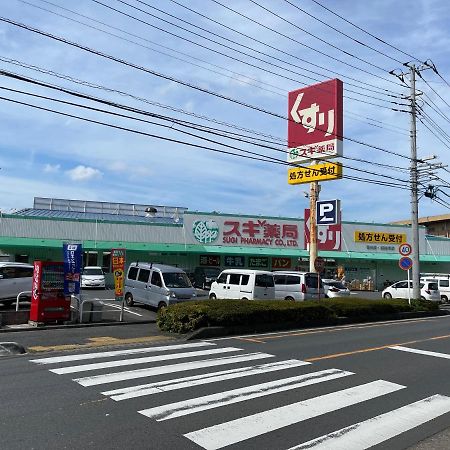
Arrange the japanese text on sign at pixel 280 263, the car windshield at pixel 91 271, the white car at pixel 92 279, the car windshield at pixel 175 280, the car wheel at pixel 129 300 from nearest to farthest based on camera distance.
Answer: the car windshield at pixel 175 280 < the car wheel at pixel 129 300 < the white car at pixel 92 279 < the car windshield at pixel 91 271 < the japanese text on sign at pixel 280 263

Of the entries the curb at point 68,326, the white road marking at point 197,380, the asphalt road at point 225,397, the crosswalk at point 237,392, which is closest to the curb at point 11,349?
the asphalt road at point 225,397

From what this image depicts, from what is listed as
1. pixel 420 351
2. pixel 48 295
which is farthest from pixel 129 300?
pixel 420 351

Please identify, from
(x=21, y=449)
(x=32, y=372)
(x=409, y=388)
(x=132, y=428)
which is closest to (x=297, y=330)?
(x=409, y=388)

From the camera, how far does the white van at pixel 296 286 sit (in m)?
24.5

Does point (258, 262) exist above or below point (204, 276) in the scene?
above

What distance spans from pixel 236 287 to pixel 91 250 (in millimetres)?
17885

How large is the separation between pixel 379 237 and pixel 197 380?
42.3 m

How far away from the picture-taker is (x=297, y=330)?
16.5m

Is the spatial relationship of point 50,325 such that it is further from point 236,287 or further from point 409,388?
point 409,388

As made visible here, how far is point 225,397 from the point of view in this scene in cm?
740

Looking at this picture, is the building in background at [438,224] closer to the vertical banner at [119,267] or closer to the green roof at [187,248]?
the green roof at [187,248]

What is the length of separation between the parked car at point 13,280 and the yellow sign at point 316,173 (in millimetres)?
15661

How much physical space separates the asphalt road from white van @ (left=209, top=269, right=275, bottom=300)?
957cm

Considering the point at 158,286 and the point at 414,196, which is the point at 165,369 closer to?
the point at 158,286
